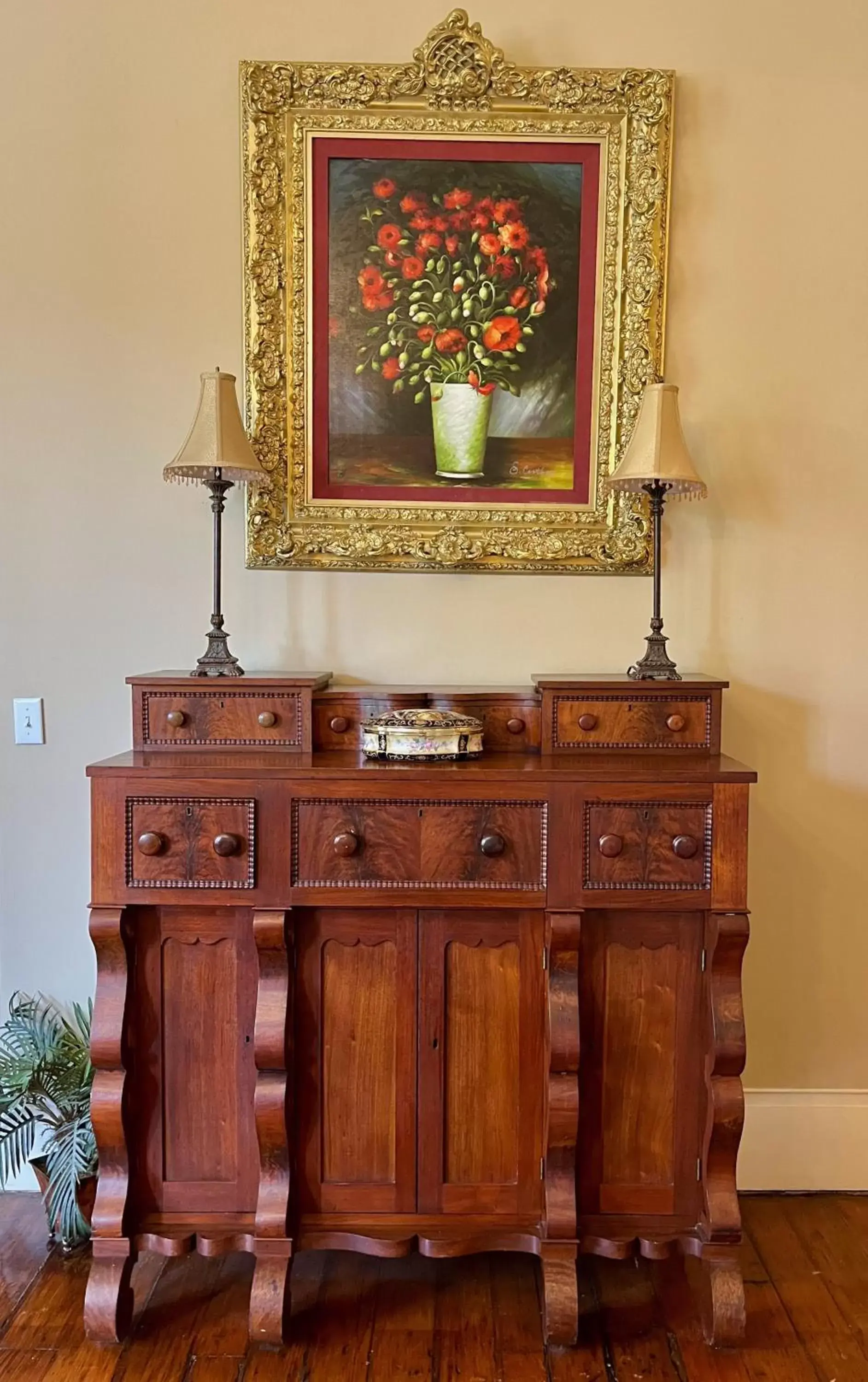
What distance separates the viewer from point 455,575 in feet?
6.90

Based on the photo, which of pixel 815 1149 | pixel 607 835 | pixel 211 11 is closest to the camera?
pixel 607 835

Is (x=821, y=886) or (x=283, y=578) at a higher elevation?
(x=283, y=578)

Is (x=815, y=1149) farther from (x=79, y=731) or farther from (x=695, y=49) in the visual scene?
(x=695, y=49)

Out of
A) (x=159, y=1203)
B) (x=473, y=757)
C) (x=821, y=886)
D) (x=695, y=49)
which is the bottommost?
(x=159, y=1203)

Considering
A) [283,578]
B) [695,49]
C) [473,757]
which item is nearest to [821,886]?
[473,757]

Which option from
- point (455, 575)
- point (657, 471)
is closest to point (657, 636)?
point (657, 471)

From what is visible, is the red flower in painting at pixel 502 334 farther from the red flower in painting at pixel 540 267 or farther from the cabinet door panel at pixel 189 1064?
the cabinet door panel at pixel 189 1064

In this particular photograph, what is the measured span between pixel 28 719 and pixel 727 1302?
1943 mm

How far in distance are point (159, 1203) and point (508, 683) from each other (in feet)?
4.33

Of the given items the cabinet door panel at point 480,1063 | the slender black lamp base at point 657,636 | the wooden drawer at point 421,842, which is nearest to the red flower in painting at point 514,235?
the slender black lamp base at point 657,636

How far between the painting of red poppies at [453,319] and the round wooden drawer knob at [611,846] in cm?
88

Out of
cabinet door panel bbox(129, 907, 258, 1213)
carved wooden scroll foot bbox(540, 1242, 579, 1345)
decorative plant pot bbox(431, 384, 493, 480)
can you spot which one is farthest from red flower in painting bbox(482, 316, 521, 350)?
carved wooden scroll foot bbox(540, 1242, 579, 1345)

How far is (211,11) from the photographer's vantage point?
6.55ft
